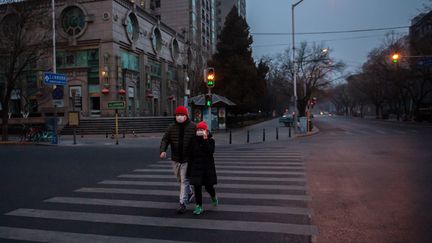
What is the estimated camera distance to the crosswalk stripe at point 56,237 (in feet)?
16.1

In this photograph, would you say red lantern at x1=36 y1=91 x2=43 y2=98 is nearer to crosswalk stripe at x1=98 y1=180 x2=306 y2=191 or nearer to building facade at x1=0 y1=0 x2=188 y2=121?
building facade at x1=0 y1=0 x2=188 y2=121

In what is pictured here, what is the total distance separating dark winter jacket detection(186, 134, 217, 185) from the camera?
235 inches

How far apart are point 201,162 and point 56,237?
2466 millimetres

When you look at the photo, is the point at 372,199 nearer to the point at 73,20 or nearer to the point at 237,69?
the point at 237,69

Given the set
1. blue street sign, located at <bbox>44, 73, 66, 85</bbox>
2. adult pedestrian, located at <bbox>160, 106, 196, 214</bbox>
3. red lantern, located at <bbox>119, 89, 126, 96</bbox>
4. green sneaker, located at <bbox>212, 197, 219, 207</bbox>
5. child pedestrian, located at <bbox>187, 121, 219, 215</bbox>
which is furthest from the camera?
red lantern, located at <bbox>119, 89, 126, 96</bbox>

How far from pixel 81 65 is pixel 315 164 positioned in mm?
38917

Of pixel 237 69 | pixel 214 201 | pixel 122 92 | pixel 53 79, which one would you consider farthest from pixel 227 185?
pixel 122 92

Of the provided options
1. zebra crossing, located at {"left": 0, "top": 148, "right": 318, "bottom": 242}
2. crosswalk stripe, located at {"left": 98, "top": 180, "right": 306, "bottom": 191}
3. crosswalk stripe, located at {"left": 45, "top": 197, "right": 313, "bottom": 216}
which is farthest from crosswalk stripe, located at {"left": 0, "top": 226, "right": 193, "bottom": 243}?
crosswalk stripe, located at {"left": 98, "top": 180, "right": 306, "bottom": 191}

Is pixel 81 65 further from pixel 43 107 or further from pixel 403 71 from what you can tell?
pixel 403 71

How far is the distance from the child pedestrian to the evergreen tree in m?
Answer: 34.4

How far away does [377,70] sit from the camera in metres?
52.0

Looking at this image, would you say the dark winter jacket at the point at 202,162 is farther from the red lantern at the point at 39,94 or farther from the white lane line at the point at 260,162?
the red lantern at the point at 39,94

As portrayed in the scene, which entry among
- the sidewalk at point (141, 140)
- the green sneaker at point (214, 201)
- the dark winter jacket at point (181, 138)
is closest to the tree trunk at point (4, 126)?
the sidewalk at point (141, 140)

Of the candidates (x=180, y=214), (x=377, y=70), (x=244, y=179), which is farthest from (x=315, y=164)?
(x=377, y=70)
